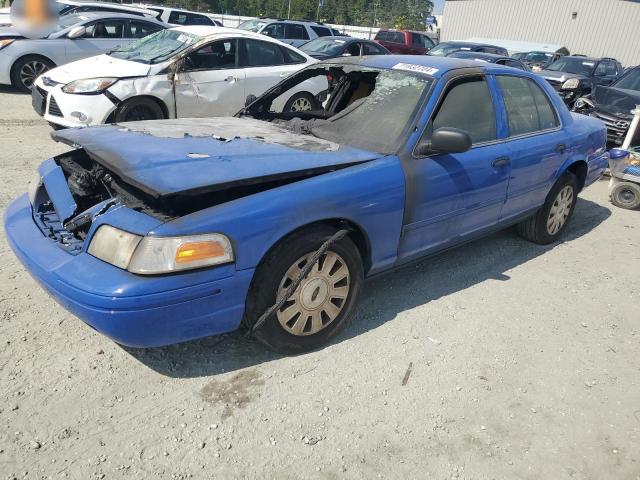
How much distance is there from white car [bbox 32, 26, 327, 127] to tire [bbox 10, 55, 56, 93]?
2954mm

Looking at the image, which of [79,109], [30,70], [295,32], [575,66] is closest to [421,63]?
[79,109]

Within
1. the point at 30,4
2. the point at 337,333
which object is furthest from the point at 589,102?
the point at 30,4

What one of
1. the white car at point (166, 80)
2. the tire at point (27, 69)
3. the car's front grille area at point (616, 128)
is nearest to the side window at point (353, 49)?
the white car at point (166, 80)

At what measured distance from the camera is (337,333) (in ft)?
10.6

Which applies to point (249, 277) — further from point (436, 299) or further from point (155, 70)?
point (155, 70)

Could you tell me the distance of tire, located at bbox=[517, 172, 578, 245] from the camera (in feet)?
15.9

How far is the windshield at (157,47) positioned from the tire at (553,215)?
5.09 m

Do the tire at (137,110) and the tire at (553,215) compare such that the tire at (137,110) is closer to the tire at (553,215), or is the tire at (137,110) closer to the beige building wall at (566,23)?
the tire at (553,215)

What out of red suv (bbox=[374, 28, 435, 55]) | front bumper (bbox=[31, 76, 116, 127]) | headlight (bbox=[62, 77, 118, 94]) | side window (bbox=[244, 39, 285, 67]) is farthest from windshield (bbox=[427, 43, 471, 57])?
front bumper (bbox=[31, 76, 116, 127])

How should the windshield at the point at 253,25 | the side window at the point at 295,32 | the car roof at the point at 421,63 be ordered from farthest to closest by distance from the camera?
1. the side window at the point at 295,32
2. the windshield at the point at 253,25
3. the car roof at the point at 421,63

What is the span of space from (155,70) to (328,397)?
18.3 feet

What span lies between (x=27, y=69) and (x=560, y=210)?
9533 mm

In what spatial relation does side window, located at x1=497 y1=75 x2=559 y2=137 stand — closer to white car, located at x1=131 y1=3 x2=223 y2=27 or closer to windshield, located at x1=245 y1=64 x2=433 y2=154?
windshield, located at x1=245 y1=64 x2=433 y2=154

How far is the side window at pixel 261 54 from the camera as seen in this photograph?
7969mm
